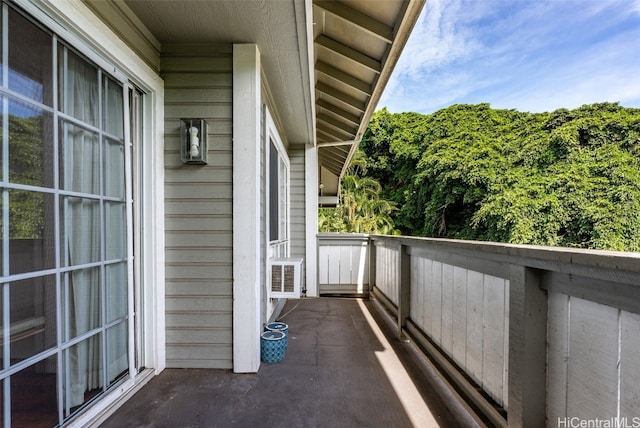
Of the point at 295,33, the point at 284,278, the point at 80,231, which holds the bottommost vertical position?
the point at 284,278

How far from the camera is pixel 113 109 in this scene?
195 centimetres

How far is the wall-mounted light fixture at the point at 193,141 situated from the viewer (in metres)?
2.32

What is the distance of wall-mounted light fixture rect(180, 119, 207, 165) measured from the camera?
2.32 m

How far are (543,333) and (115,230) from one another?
2276mm

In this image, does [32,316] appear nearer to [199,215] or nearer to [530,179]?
[199,215]

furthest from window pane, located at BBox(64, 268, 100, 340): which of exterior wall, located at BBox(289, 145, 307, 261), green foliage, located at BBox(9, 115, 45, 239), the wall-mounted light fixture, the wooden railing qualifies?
exterior wall, located at BBox(289, 145, 307, 261)

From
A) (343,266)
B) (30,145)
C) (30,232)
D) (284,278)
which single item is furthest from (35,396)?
(343,266)

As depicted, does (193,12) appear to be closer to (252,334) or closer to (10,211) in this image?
(10,211)

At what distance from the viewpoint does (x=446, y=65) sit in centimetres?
2750

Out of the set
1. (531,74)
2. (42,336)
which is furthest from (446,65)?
(42,336)

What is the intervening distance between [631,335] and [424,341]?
1651 millimetres

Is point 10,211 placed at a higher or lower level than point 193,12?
lower

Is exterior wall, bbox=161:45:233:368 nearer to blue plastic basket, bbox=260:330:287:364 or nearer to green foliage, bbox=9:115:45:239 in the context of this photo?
blue plastic basket, bbox=260:330:287:364

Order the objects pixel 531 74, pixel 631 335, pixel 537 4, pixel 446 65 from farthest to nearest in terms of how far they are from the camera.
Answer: pixel 446 65 → pixel 531 74 → pixel 537 4 → pixel 631 335
